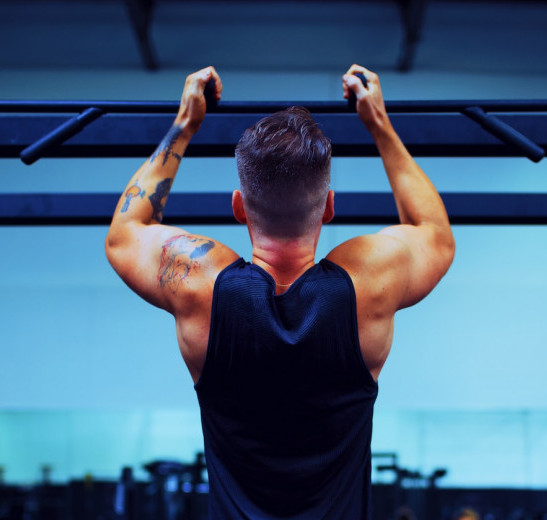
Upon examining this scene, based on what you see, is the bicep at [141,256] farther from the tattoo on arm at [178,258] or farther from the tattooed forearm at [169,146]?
the tattooed forearm at [169,146]

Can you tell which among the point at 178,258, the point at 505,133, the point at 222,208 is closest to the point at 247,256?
the point at 222,208

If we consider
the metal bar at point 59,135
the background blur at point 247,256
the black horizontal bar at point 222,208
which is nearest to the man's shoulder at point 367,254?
the black horizontal bar at point 222,208

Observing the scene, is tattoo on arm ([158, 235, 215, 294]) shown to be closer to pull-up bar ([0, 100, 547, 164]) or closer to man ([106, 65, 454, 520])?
man ([106, 65, 454, 520])

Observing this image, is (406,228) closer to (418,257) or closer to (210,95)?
(418,257)

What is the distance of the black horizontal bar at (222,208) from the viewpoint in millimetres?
1835

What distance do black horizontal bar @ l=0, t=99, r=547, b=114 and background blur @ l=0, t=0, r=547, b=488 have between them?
190 inches

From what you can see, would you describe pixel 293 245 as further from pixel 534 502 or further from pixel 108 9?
pixel 108 9

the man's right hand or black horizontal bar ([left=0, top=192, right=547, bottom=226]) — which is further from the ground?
the man's right hand

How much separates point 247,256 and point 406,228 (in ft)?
17.1

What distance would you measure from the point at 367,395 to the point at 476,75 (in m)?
6.24

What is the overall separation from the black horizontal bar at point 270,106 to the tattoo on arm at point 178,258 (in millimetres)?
425

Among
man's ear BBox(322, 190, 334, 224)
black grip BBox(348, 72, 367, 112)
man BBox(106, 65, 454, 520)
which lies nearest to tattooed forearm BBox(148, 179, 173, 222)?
man BBox(106, 65, 454, 520)

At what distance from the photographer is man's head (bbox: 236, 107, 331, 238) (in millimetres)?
1215

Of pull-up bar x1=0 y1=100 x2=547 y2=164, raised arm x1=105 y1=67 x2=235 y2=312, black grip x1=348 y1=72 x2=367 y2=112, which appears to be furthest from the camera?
pull-up bar x1=0 y1=100 x2=547 y2=164
